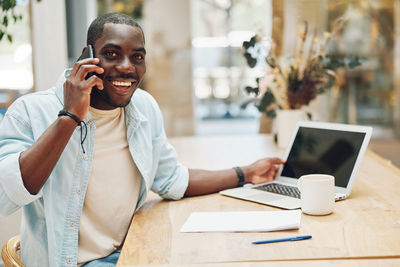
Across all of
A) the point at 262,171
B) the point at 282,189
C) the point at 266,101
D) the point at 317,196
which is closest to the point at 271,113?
the point at 266,101

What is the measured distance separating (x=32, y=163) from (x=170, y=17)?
12.8ft

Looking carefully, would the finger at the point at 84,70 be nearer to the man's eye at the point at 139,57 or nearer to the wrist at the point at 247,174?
the man's eye at the point at 139,57

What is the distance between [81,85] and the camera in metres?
1.30

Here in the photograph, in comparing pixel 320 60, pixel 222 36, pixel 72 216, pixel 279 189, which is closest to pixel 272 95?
pixel 320 60

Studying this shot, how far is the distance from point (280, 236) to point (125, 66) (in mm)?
610

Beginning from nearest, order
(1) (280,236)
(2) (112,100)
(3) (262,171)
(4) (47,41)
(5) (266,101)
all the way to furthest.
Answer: (1) (280,236), (2) (112,100), (3) (262,171), (5) (266,101), (4) (47,41)

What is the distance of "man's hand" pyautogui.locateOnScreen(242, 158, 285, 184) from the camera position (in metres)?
1.76

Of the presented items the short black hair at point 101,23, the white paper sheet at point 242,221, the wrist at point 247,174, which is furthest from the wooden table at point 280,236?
the short black hair at point 101,23

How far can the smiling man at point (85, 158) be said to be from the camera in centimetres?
126

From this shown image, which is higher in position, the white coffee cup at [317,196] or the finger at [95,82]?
the finger at [95,82]

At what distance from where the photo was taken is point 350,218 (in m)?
1.36

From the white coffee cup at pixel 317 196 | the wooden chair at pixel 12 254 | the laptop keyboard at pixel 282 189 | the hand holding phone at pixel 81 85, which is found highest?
the hand holding phone at pixel 81 85

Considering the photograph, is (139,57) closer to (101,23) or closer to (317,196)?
(101,23)

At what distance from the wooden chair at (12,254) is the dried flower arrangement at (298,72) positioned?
1404mm
